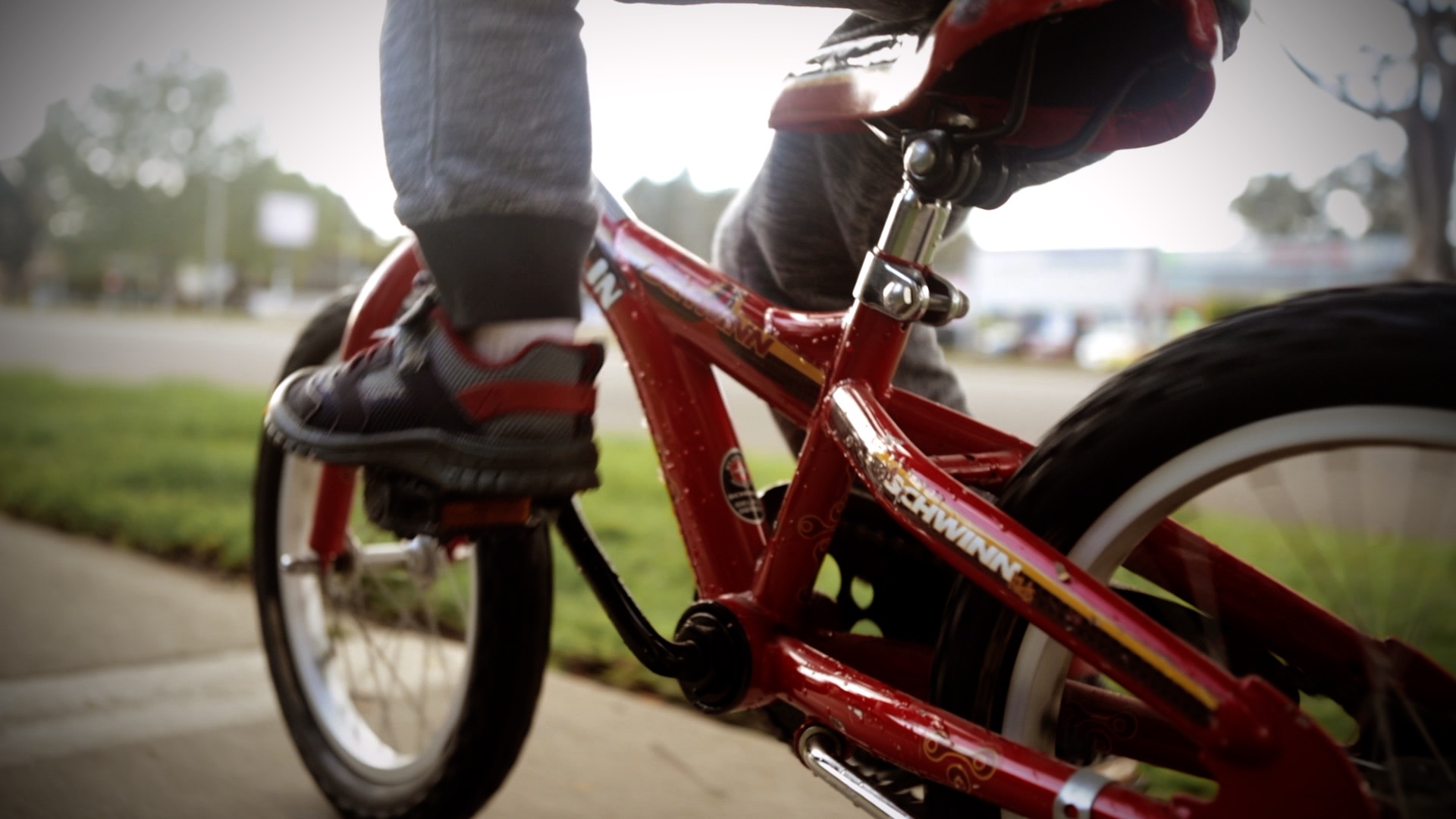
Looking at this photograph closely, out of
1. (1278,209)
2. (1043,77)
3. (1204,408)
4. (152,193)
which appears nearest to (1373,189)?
(1278,209)

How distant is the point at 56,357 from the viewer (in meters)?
12.5

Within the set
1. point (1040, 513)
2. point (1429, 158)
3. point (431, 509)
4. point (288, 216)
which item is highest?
point (1429, 158)

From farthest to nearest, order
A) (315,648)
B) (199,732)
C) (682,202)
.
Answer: (682,202)
(199,732)
(315,648)

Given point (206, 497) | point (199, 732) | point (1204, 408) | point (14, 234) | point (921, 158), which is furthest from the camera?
point (14, 234)

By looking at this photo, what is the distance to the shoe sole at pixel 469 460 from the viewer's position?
106 centimetres

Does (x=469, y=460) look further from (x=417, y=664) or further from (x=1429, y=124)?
(x=1429, y=124)

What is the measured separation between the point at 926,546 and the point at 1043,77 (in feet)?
1.46

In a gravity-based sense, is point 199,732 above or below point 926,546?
below

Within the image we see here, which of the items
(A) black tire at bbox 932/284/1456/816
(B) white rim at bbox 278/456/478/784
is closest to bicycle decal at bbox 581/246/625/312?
(B) white rim at bbox 278/456/478/784

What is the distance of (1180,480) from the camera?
0.85m

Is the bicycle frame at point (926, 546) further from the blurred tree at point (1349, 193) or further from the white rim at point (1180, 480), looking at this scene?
the blurred tree at point (1349, 193)

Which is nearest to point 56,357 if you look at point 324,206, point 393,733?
point 393,733

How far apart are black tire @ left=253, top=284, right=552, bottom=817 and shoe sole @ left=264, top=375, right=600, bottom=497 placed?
13cm

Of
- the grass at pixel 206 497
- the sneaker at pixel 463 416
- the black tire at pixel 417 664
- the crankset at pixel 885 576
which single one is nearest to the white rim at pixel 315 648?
the black tire at pixel 417 664
